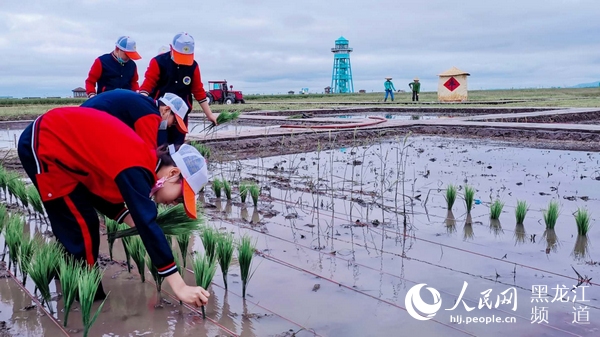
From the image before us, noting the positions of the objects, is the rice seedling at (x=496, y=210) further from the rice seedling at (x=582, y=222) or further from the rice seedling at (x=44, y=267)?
the rice seedling at (x=44, y=267)

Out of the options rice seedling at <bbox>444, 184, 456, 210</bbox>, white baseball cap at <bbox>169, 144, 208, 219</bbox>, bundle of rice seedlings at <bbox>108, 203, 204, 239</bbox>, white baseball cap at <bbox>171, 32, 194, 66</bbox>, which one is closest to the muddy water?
rice seedling at <bbox>444, 184, 456, 210</bbox>

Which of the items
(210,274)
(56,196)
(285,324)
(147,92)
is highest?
(147,92)

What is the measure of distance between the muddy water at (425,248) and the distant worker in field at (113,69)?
1.69m

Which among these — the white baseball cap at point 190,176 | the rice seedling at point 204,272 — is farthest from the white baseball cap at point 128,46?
the white baseball cap at point 190,176

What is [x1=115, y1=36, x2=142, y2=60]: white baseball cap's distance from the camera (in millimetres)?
5582

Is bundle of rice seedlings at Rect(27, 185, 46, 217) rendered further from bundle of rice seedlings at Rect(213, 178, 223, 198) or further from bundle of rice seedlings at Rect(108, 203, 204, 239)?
bundle of rice seedlings at Rect(108, 203, 204, 239)

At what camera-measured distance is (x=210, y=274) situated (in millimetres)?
2789

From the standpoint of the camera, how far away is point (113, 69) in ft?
18.8

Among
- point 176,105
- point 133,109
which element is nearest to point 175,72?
point 176,105

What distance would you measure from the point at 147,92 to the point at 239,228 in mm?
1539

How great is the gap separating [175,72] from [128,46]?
0.74m

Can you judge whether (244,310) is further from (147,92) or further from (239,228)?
(147,92)

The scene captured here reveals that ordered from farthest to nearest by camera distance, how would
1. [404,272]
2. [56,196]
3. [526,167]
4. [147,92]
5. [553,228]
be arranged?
[526,167] < [147,92] < [553,228] < [404,272] < [56,196]

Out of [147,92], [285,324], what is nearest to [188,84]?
[147,92]
